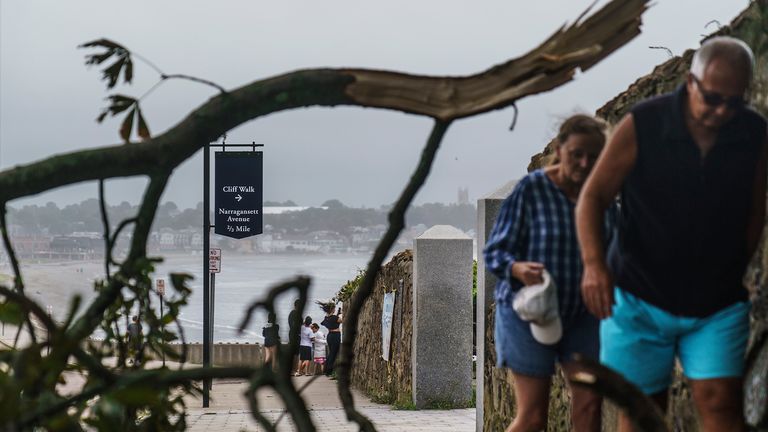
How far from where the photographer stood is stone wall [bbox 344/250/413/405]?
48.6 ft

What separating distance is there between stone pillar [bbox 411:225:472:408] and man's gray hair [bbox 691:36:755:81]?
10.4m

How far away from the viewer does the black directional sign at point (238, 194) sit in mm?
18094

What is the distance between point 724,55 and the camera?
10.8 ft

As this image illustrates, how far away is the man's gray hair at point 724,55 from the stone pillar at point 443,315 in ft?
34.2

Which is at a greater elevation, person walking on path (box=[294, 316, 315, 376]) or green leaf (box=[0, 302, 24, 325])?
green leaf (box=[0, 302, 24, 325])

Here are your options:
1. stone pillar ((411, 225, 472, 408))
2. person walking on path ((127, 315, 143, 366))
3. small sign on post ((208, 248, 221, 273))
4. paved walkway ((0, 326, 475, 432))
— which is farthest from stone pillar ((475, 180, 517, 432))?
small sign on post ((208, 248, 221, 273))

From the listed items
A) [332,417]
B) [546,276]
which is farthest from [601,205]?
[332,417]

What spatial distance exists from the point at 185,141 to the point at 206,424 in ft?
35.7

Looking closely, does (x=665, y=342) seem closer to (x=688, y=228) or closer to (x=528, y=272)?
(x=688, y=228)

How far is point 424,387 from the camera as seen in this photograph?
46.5 ft

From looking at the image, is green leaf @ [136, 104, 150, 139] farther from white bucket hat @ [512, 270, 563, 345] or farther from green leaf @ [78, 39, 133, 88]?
white bucket hat @ [512, 270, 563, 345]

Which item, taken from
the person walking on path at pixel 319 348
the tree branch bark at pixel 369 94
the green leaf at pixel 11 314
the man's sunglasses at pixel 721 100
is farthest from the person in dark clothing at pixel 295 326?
the person walking on path at pixel 319 348

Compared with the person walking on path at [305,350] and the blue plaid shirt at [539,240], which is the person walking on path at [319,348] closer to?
the person walking on path at [305,350]

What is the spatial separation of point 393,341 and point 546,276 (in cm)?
1175
